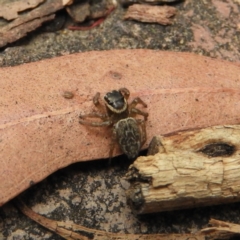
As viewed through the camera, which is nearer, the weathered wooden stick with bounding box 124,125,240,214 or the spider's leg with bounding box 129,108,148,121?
the weathered wooden stick with bounding box 124,125,240,214

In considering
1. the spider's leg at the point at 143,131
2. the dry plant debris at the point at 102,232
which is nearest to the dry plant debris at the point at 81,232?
the dry plant debris at the point at 102,232

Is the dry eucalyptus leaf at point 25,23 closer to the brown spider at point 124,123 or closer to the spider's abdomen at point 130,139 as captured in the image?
the brown spider at point 124,123

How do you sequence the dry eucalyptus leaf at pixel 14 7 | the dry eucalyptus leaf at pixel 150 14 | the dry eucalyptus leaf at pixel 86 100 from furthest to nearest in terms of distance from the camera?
the dry eucalyptus leaf at pixel 150 14 → the dry eucalyptus leaf at pixel 14 7 → the dry eucalyptus leaf at pixel 86 100

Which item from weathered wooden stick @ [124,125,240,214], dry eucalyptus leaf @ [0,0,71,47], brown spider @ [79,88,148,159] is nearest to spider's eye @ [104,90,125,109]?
brown spider @ [79,88,148,159]

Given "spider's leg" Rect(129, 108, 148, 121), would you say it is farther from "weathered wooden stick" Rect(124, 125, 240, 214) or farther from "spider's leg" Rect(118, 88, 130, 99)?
"weathered wooden stick" Rect(124, 125, 240, 214)

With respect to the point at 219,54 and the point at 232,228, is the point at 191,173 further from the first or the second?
the point at 219,54

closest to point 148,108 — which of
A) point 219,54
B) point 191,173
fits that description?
point 191,173
